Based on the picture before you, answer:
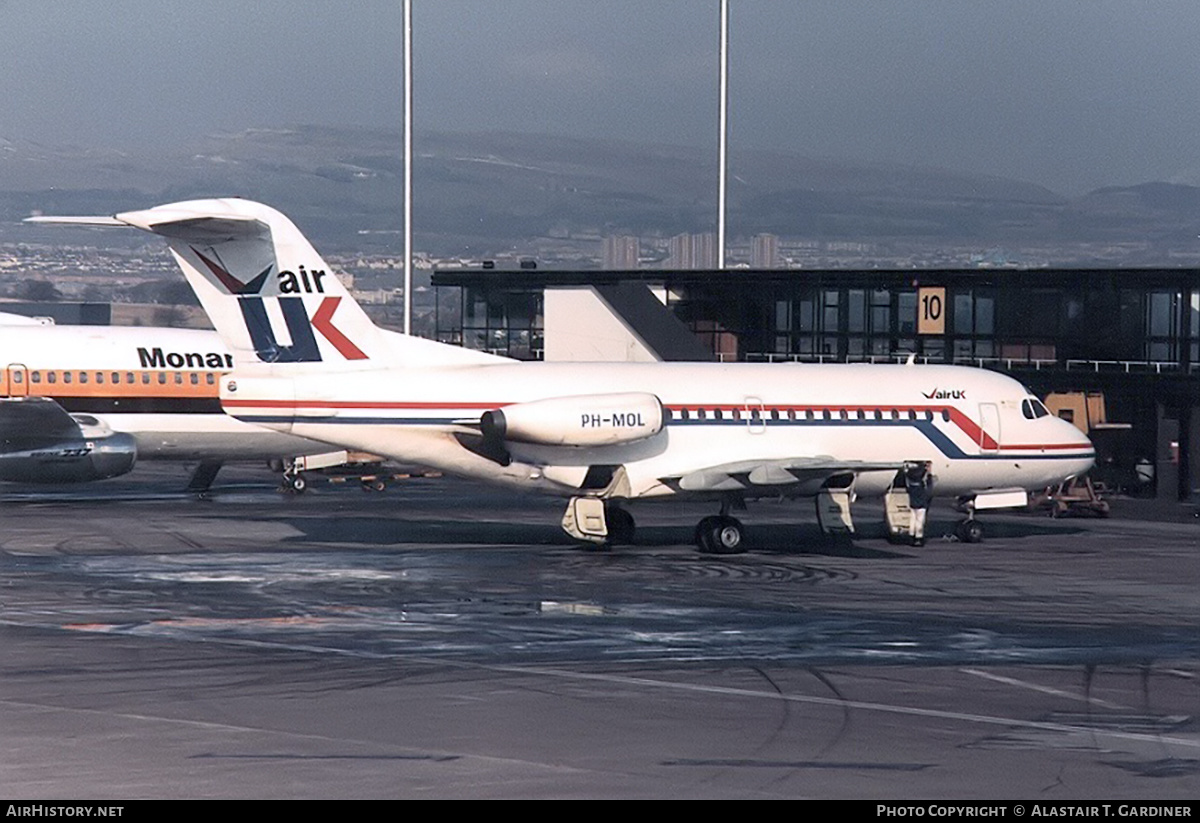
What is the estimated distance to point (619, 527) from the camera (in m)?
37.6

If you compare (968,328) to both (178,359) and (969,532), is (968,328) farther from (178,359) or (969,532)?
(178,359)

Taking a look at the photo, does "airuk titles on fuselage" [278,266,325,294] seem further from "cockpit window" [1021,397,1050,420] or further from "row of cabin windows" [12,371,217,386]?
"cockpit window" [1021,397,1050,420]

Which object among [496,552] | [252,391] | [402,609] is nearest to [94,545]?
[252,391]

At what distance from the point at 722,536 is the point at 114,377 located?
19.1 m

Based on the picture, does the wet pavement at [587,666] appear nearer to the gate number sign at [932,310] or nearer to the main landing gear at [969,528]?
the main landing gear at [969,528]

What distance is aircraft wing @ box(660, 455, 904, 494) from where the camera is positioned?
35.2 meters

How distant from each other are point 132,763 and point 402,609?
10.9 m

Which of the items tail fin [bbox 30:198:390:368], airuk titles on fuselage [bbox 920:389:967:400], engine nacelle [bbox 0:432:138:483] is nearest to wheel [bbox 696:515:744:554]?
airuk titles on fuselage [bbox 920:389:967:400]

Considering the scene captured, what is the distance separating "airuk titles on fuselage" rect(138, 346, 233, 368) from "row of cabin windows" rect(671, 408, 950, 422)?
1625 centimetres

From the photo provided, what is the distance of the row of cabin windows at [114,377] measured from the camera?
1855 inches

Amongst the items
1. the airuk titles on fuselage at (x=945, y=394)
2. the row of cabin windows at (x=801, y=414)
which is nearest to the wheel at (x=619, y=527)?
the row of cabin windows at (x=801, y=414)

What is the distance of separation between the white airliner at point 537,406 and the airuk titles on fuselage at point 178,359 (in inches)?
491
